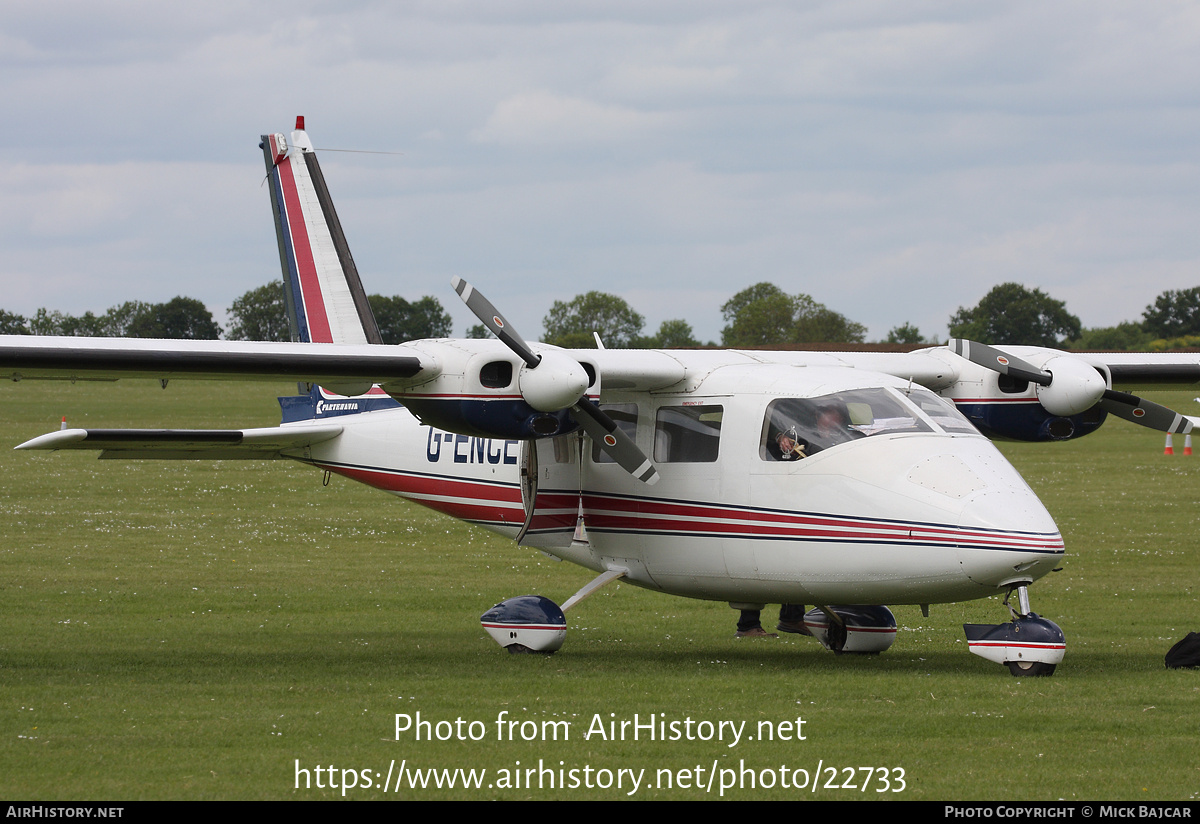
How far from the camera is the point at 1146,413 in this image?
607 inches

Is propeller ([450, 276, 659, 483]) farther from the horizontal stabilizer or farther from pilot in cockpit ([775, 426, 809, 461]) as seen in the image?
the horizontal stabilizer

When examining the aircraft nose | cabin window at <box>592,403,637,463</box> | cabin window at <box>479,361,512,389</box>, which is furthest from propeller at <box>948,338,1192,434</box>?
cabin window at <box>479,361,512,389</box>

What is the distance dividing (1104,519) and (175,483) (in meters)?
25.9

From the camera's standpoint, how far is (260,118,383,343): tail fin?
17828mm

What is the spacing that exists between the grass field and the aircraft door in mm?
1337

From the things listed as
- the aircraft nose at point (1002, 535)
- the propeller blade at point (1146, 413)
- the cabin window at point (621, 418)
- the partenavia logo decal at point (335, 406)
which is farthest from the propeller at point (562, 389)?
the propeller blade at point (1146, 413)

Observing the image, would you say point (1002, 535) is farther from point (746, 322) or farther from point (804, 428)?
point (746, 322)

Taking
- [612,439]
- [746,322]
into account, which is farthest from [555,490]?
[746,322]

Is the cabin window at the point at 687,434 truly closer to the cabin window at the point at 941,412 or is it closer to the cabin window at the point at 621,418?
the cabin window at the point at 621,418

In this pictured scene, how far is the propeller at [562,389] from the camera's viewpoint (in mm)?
13117

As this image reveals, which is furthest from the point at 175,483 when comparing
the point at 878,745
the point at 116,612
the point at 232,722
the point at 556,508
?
the point at 878,745

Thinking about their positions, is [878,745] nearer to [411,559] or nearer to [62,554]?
[411,559]

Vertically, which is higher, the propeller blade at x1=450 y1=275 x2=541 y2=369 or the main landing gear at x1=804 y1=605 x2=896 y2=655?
the propeller blade at x1=450 y1=275 x2=541 y2=369

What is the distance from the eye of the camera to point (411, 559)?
2561cm
